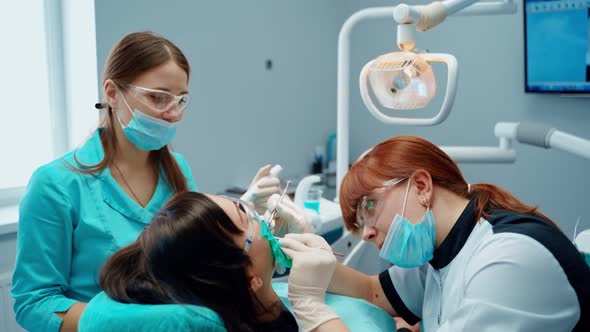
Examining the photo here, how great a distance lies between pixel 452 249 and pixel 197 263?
60cm

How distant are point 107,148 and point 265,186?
0.45 metres

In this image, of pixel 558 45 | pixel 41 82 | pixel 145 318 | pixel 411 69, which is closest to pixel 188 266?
pixel 145 318

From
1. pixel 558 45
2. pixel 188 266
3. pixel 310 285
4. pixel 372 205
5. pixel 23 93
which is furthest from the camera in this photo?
pixel 558 45

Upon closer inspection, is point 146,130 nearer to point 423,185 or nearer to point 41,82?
point 423,185

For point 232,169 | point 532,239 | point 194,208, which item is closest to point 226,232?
point 194,208

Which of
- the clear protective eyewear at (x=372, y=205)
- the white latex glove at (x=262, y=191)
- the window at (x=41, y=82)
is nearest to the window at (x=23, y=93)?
the window at (x=41, y=82)

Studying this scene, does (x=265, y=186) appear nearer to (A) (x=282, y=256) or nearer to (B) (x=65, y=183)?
(A) (x=282, y=256)

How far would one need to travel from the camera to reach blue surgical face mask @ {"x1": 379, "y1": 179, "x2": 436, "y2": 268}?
124 centimetres

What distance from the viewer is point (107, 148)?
1469 millimetres

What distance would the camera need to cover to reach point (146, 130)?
1436 millimetres

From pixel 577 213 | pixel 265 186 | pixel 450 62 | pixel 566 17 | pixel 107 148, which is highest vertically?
pixel 566 17

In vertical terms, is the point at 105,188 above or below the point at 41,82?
below

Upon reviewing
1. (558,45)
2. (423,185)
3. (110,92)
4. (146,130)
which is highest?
(558,45)

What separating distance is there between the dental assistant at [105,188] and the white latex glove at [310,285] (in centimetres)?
40
